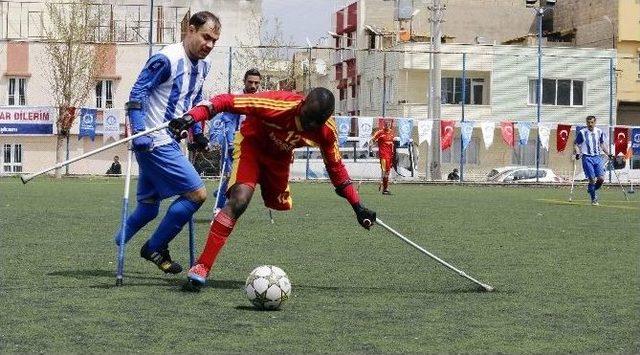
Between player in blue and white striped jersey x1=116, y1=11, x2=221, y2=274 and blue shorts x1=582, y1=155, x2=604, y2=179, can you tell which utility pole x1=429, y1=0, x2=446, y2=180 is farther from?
player in blue and white striped jersey x1=116, y1=11, x2=221, y2=274

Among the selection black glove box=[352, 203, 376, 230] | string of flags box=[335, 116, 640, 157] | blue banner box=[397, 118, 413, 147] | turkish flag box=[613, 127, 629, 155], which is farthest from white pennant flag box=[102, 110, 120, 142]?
black glove box=[352, 203, 376, 230]

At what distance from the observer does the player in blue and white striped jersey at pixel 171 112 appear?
9250 mm

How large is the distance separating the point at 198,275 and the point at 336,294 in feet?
3.37

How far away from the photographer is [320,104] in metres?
8.14

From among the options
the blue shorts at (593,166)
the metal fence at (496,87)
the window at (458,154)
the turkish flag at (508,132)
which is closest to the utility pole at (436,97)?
the window at (458,154)

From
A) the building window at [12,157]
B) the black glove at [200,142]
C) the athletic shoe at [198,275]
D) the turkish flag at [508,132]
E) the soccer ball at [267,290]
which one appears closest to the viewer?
the soccer ball at [267,290]

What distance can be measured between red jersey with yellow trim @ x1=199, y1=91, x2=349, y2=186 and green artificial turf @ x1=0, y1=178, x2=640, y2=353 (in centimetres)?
103

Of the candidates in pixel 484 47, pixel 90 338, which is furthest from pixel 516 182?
pixel 90 338

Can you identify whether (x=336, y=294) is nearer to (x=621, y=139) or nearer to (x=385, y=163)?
(x=385, y=163)

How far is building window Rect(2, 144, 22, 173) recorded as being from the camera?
57812mm

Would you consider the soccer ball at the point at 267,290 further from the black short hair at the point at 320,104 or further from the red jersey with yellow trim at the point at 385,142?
the red jersey with yellow trim at the point at 385,142

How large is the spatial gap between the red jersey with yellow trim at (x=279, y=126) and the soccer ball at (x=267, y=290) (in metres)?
1.14

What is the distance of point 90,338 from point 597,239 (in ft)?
32.4

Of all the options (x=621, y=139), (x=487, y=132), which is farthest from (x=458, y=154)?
(x=621, y=139)
